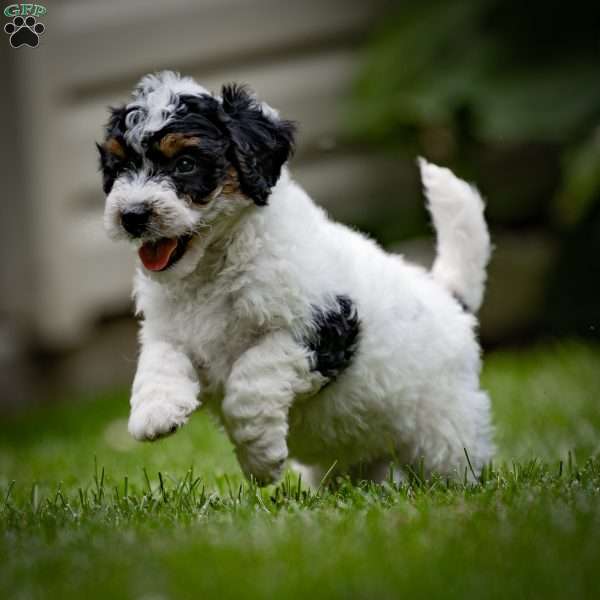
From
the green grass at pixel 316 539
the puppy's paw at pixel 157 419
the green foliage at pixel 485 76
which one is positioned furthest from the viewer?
the green foliage at pixel 485 76

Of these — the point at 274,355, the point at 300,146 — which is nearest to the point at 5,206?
the point at 300,146

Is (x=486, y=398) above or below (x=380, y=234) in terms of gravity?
below

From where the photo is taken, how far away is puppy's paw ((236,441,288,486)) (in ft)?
12.1

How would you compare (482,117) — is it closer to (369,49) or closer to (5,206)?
(369,49)

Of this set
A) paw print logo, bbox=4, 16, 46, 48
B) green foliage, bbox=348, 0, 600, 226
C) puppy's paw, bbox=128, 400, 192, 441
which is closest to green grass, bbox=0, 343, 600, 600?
puppy's paw, bbox=128, 400, 192, 441

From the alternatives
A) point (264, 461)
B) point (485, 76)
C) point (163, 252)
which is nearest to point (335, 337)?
point (264, 461)

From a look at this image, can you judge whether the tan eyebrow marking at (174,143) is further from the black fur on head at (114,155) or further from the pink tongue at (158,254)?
the pink tongue at (158,254)

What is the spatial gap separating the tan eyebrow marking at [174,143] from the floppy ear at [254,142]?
0.49 ft

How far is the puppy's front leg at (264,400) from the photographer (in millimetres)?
3666

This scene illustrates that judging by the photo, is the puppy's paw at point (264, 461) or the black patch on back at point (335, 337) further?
the black patch on back at point (335, 337)

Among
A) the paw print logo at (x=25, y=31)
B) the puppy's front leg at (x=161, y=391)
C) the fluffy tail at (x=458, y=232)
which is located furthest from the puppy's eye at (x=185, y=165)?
the paw print logo at (x=25, y=31)

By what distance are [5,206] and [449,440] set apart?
4730 mm

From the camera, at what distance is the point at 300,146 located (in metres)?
8.83

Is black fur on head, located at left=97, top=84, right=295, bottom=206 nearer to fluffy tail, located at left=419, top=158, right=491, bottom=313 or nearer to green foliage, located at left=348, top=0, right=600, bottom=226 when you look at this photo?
fluffy tail, located at left=419, top=158, right=491, bottom=313
